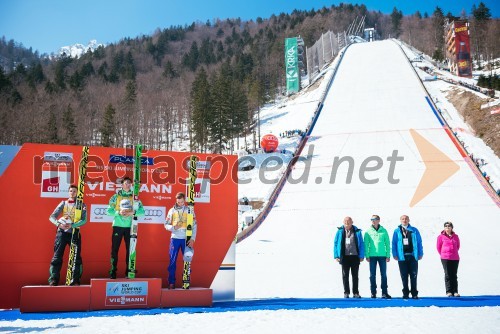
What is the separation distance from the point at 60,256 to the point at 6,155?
169 cm

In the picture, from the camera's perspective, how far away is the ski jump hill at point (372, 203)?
9.36 m

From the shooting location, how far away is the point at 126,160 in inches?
260

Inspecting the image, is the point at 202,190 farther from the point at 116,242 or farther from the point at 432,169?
the point at 432,169

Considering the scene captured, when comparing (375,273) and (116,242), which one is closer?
(116,242)

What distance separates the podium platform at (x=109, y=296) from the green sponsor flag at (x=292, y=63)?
53422mm

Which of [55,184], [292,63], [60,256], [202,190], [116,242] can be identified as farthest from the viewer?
[292,63]

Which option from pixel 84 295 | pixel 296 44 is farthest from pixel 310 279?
pixel 296 44

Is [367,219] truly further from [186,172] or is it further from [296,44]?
[296,44]

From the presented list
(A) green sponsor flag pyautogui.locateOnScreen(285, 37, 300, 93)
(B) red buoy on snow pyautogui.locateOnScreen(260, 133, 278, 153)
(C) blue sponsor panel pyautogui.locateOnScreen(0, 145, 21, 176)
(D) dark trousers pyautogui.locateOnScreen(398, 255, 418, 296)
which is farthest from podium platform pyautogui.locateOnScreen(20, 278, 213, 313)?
(A) green sponsor flag pyautogui.locateOnScreen(285, 37, 300, 93)

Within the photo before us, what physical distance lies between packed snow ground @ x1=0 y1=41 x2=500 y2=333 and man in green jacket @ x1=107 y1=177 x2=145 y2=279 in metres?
1.24

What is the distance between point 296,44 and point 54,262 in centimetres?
5456

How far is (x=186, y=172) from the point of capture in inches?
271

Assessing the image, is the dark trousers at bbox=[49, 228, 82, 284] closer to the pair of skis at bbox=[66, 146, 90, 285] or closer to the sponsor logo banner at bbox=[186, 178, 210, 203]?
the pair of skis at bbox=[66, 146, 90, 285]

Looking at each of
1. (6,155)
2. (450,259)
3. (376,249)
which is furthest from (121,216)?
(450,259)
